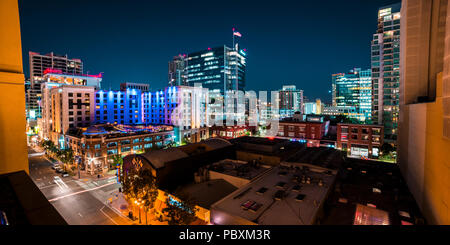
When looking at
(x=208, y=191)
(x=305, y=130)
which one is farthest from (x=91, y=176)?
(x=305, y=130)

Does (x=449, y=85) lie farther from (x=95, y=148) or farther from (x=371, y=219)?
(x=95, y=148)

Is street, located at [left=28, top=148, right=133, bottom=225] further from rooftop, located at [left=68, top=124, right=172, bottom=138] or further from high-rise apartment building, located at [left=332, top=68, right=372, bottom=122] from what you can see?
high-rise apartment building, located at [left=332, top=68, right=372, bottom=122]

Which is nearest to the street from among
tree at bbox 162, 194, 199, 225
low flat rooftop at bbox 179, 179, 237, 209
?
low flat rooftop at bbox 179, 179, 237, 209

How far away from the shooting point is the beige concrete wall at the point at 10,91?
21.5 ft

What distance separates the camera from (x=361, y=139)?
63562mm

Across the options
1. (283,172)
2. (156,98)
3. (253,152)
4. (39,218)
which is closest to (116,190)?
(253,152)

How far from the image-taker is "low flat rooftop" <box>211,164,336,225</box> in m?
19.0

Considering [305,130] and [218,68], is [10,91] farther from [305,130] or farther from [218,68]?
[218,68]

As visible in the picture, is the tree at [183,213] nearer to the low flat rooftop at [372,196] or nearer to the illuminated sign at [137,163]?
the illuminated sign at [137,163]

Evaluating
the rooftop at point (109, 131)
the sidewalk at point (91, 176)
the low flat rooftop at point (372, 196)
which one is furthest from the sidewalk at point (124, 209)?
the low flat rooftop at point (372, 196)

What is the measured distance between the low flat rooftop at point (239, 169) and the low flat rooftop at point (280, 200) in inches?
133

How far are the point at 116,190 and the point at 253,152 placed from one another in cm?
→ 2911

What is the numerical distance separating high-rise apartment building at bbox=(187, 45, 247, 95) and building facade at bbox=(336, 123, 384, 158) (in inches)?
3534

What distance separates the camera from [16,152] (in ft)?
22.9
